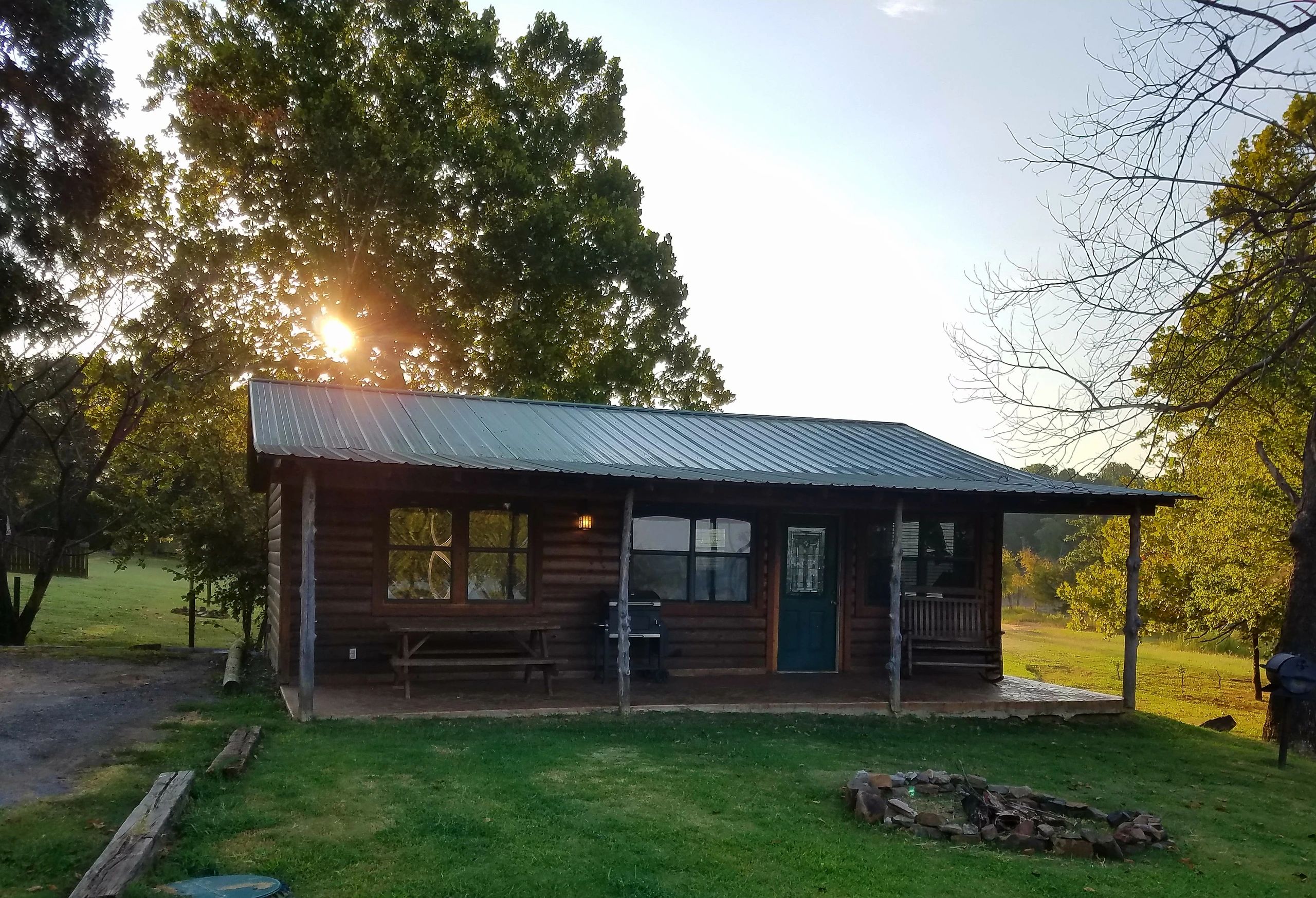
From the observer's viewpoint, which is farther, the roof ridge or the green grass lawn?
the roof ridge

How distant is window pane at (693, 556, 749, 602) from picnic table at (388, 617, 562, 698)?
2.09m

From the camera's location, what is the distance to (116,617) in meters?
21.5

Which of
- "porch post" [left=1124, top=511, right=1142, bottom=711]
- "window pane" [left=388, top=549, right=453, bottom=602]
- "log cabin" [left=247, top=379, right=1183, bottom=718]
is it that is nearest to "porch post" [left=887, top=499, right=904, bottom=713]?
"log cabin" [left=247, top=379, right=1183, bottom=718]

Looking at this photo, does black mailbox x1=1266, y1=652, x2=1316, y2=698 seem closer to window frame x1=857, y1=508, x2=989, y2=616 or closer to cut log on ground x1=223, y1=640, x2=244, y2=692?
window frame x1=857, y1=508, x2=989, y2=616

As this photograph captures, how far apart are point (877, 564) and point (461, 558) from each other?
18.4 feet

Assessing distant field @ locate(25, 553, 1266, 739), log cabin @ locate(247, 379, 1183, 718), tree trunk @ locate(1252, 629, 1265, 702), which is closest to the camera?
log cabin @ locate(247, 379, 1183, 718)

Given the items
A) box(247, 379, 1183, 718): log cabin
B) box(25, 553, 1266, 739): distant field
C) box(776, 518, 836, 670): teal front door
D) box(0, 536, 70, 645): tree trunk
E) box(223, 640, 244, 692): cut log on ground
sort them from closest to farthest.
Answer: box(247, 379, 1183, 718): log cabin
box(223, 640, 244, 692): cut log on ground
box(776, 518, 836, 670): teal front door
box(0, 536, 70, 645): tree trunk
box(25, 553, 1266, 739): distant field

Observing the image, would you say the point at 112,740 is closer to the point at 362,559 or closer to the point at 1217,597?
the point at 362,559

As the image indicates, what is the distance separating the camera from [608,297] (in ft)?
81.6

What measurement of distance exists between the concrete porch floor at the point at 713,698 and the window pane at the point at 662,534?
162 centimetres

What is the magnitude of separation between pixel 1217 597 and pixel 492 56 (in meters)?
19.4

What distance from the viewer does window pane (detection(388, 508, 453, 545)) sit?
1145cm

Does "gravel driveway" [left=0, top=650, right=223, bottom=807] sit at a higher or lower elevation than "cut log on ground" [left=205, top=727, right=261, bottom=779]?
lower

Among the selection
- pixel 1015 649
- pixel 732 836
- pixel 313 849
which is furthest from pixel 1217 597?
pixel 313 849
